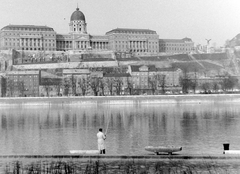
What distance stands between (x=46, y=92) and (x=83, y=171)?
67875 mm

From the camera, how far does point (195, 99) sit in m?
61.5

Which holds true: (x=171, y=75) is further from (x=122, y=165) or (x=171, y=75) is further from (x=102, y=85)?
(x=122, y=165)

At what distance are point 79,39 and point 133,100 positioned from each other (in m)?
67.1

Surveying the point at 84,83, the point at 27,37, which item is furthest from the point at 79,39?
the point at 84,83

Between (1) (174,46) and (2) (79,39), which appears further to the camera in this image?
(1) (174,46)

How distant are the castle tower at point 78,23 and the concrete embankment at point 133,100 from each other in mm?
72079

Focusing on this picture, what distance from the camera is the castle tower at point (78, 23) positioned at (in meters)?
134

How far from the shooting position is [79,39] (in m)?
126

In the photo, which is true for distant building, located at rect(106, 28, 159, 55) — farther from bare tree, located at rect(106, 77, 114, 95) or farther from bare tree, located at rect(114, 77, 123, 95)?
bare tree, located at rect(106, 77, 114, 95)

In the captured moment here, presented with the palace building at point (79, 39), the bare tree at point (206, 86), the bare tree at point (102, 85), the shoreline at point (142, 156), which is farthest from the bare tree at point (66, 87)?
the shoreline at point (142, 156)

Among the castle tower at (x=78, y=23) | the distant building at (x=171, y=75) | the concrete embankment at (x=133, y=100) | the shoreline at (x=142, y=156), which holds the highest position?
the castle tower at (x=78, y=23)

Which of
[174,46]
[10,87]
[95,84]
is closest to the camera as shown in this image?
[10,87]

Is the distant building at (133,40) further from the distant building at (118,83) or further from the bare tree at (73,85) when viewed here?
the bare tree at (73,85)

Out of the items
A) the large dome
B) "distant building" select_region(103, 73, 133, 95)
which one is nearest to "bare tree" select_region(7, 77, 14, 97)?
"distant building" select_region(103, 73, 133, 95)
